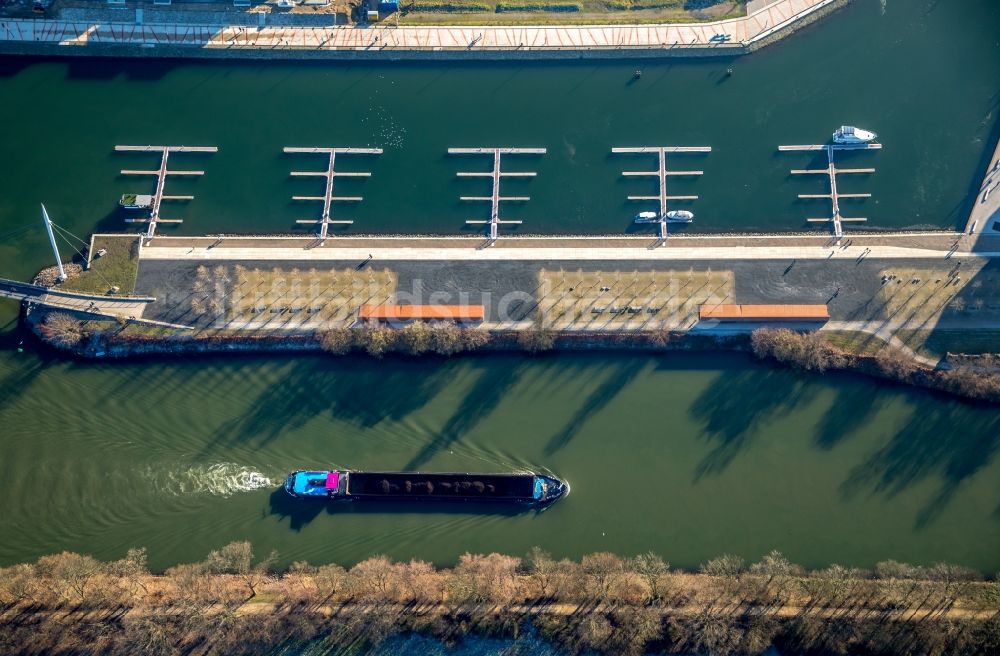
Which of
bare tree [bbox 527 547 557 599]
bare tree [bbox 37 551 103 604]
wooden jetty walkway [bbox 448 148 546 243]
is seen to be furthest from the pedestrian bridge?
bare tree [bbox 527 547 557 599]

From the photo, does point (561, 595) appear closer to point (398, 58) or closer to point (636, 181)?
point (636, 181)

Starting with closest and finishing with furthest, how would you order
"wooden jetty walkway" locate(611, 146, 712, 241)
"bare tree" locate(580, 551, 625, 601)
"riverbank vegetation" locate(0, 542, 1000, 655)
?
"riverbank vegetation" locate(0, 542, 1000, 655) → "bare tree" locate(580, 551, 625, 601) → "wooden jetty walkway" locate(611, 146, 712, 241)

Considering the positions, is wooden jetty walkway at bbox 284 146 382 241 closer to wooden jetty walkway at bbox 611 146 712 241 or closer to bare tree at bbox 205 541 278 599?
wooden jetty walkway at bbox 611 146 712 241

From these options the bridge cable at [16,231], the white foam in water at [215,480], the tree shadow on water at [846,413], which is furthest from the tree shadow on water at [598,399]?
the bridge cable at [16,231]

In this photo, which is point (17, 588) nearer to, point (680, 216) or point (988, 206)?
point (680, 216)

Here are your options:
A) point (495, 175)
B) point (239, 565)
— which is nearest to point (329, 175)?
point (495, 175)

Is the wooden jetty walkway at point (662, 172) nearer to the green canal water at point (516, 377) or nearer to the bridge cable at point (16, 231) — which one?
the green canal water at point (516, 377)
